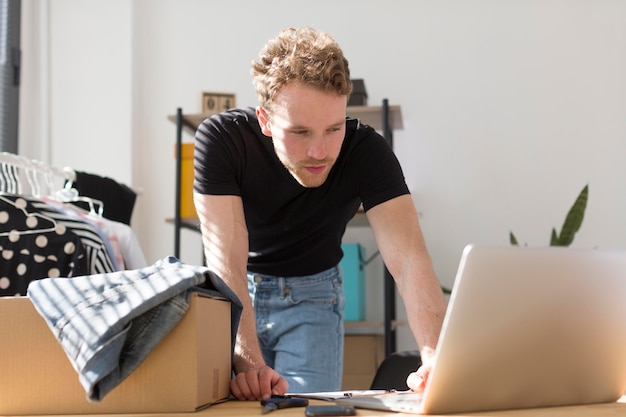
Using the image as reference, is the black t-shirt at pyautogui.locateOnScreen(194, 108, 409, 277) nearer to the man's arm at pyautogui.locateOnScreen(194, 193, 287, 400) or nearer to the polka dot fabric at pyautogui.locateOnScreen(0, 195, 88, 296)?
the man's arm at pyautogui.locateOnScreen(194, 193, 287, 400)

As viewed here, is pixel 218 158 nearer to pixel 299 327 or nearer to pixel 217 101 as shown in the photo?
pixel 299 327

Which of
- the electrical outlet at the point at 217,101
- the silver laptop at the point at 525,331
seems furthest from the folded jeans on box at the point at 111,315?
the electrical outlet at the point at 217,101

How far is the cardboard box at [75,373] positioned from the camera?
926 millimetres

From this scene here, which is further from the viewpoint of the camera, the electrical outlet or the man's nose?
the electrical outlet

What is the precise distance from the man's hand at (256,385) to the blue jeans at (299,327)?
0.70 meters

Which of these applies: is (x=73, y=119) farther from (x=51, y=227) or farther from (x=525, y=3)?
(x=525, y=3)

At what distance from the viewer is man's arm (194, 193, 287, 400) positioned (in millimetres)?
1308

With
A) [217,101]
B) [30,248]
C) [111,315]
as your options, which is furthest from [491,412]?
[217,101]

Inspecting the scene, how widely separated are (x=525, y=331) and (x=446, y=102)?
2.89 m

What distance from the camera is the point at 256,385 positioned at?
1.10 meters

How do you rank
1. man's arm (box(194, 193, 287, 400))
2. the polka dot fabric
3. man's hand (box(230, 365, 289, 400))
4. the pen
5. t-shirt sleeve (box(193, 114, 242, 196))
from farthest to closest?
the polka dot fabric, t-shirt sleeve (box(193, 114, 242, 196)), man's arm (box(194, 193, 287, 400)), man's hand (box(230, 365, 289, 400)), the pen

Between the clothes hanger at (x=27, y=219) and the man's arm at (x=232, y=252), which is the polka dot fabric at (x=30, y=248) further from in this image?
the man's arm at (x=232, y=252)

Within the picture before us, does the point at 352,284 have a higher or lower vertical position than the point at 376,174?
lower

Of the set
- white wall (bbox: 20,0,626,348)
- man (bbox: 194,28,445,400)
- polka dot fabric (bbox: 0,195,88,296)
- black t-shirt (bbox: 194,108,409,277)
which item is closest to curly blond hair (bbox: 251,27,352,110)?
man (bbox: 194,28,445,400)
